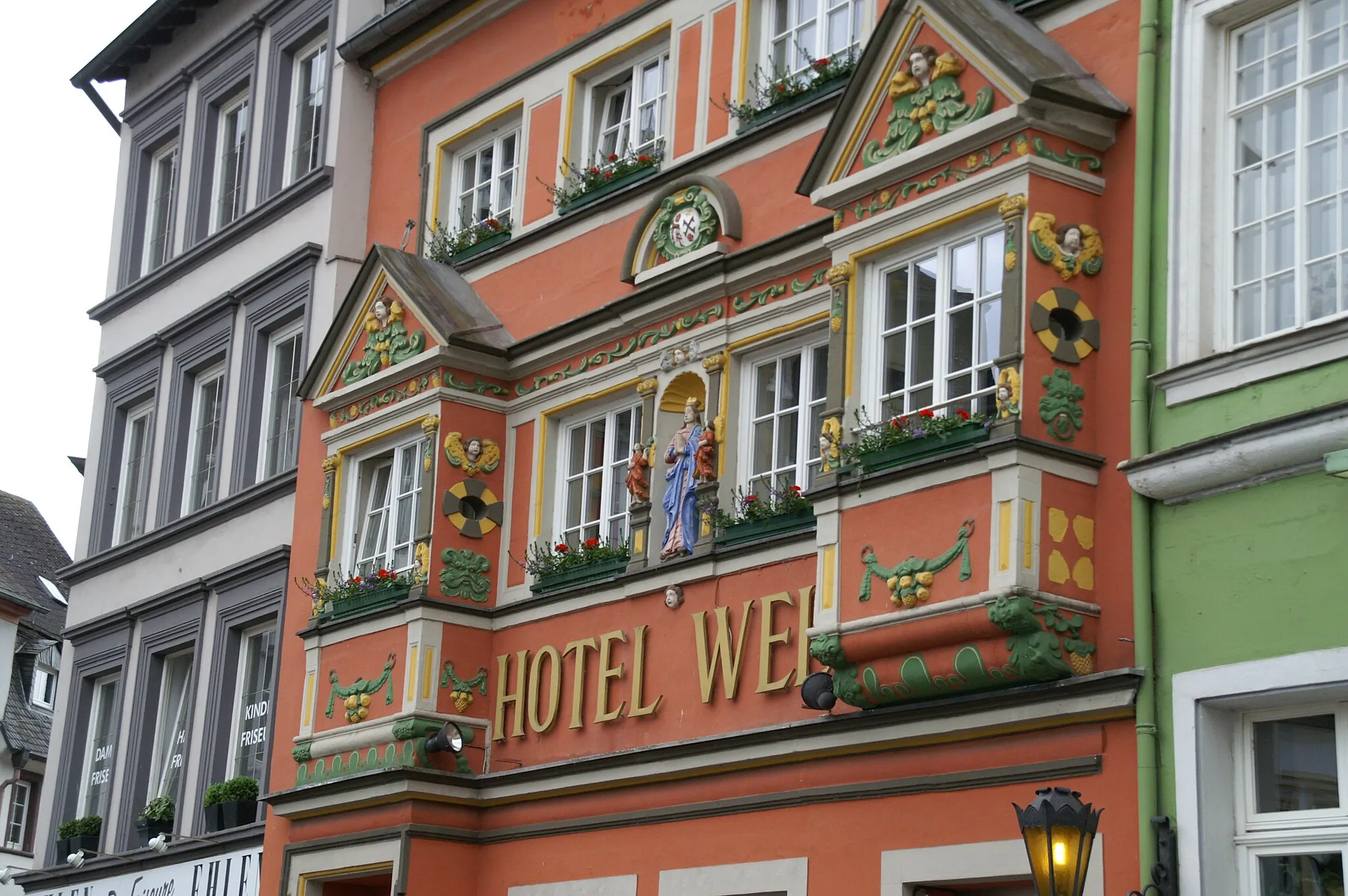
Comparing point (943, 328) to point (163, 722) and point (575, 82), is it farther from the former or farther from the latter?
point (163, 722)

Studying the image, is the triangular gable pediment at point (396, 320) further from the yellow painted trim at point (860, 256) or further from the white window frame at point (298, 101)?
the yellow painted trim at point (860, 256)

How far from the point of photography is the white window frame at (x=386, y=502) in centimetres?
1788

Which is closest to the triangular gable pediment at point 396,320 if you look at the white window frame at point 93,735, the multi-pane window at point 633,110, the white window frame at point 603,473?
the white window frame at point 603,473

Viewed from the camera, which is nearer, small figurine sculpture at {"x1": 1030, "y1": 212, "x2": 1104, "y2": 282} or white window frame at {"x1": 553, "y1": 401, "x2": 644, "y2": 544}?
small figurine sculpture at {"x1": 1030, "y1": 212, "x2": 1104, "y2": 282}

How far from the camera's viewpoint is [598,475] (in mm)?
17094

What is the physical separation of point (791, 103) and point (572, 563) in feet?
12.5

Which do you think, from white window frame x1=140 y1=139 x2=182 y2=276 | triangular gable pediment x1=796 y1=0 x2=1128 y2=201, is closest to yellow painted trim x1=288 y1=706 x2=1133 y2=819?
triangular gable pediment x1=796 y1=0 x2=1128 y2=201

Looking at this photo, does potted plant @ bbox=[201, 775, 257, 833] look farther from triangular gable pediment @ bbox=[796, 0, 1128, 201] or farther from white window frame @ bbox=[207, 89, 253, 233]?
triangular gable pediment @ bbox=[796, 0, 1128, 201]

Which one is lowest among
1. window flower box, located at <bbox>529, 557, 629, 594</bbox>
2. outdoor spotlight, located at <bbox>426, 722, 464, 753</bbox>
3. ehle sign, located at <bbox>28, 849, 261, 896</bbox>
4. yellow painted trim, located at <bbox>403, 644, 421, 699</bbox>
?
ehle sign, located at <bbox>28, 849, 261, 896</bbox>

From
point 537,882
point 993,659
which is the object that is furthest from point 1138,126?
point 537,882

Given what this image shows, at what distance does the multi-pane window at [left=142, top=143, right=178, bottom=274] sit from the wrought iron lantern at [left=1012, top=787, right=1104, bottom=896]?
54.7 ft

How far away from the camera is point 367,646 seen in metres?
17.8

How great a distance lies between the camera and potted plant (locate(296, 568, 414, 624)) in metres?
17.6

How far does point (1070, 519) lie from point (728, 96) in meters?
5.47
